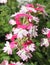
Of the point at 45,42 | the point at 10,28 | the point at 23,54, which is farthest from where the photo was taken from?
the point at 10,28

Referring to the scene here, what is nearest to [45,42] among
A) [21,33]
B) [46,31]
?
[46,31]

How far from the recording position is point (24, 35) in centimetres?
271

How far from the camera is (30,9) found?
2.98 metres

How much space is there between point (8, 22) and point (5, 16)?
0.15 m

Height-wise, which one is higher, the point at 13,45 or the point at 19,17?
the point at 19,17

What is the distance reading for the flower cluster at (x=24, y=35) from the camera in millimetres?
2699

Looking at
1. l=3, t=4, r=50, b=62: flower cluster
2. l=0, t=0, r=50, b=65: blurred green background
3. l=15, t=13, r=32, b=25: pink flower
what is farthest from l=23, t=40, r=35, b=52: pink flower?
l=15, t=13, r=32, b=25: pink flower

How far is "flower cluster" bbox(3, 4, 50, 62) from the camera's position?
2699 mm

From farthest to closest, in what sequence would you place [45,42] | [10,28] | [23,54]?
[10,28], [45,42], [23,54]

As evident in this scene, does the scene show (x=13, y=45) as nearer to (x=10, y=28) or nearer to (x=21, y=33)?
(x=21, y=33)

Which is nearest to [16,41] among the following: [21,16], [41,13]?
[21,16]

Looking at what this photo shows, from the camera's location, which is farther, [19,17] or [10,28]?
[10,28]

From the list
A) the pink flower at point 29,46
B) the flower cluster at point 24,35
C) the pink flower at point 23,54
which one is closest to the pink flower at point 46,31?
the flower cluster at point 24,35

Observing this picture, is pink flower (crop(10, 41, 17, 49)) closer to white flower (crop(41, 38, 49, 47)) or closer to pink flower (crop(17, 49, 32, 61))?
pink flower (crop(17, 49, 32, 61))
